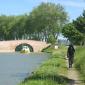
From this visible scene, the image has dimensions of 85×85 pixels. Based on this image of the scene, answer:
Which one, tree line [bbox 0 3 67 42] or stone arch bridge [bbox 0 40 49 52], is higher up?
tree line [bbox 0 3 67 42]

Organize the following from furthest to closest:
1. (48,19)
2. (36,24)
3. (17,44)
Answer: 1. (36,24)
2. (17,44)
3. (48,19)

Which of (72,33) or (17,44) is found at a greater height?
(72,33)

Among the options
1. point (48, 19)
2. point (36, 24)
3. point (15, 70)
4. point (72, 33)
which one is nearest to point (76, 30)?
point (72, 33)

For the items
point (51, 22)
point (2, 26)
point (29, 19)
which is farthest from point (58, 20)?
point (2, 26)

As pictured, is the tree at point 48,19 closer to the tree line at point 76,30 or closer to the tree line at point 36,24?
the tree line at point 36,24

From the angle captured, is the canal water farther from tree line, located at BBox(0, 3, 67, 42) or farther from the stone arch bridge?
the stone arch bridge

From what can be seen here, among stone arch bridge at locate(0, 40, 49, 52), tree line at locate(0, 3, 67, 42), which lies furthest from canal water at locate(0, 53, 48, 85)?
stone arch bridge at locate(0, 40, 49, 52)

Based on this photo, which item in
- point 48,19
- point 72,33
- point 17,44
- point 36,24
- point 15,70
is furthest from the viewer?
point 36,24

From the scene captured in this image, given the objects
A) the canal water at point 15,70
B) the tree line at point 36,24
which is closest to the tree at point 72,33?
the tree line at point 36,24

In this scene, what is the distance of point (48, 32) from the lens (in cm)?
11331

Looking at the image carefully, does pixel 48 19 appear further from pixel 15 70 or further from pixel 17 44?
pixel 15 70

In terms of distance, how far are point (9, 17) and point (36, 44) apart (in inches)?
775

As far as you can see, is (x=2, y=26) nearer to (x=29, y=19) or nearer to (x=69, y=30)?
(x=29, y=19)

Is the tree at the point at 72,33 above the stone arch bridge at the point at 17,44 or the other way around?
above
